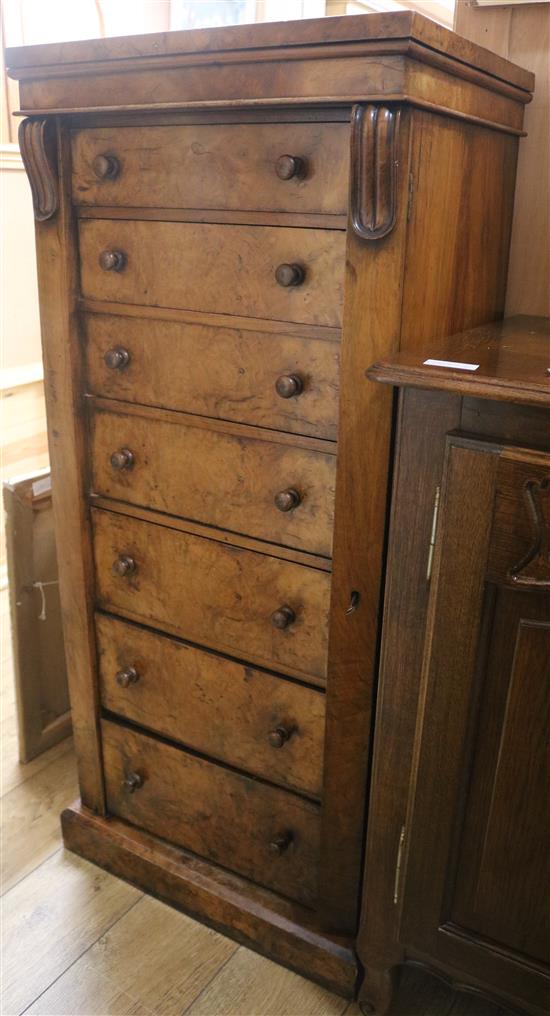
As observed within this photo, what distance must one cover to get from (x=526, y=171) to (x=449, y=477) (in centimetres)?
73

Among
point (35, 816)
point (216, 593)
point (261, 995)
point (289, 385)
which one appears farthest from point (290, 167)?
point (35, 816)

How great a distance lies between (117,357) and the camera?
1.37m

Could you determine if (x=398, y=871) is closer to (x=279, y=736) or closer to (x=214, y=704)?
(x=279, y=736)

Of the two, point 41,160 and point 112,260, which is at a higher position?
point 41,160

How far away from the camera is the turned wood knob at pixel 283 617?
1.32 meters

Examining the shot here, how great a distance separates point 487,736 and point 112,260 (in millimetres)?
879

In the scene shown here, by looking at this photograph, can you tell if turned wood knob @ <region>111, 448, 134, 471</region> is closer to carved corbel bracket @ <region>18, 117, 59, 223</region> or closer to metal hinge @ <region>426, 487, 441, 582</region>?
carved corbel bracket @ <region>18, 117, 59, 223</region>

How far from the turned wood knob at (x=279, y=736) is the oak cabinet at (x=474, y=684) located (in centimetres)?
19

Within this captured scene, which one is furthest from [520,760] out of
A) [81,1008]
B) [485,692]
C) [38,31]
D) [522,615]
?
[38,31]

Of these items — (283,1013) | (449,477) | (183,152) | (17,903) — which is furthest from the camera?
(17,903)

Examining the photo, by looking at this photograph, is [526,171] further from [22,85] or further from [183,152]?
[22,85]

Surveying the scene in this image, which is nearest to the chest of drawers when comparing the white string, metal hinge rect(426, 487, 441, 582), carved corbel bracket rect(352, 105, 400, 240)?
carved corbel bracket rect(352, 105, 400, 240)

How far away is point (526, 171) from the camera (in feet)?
4.83

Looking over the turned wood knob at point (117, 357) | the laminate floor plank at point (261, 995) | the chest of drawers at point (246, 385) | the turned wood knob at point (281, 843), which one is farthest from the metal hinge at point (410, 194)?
the laminate floor plank at point (261, 995)
